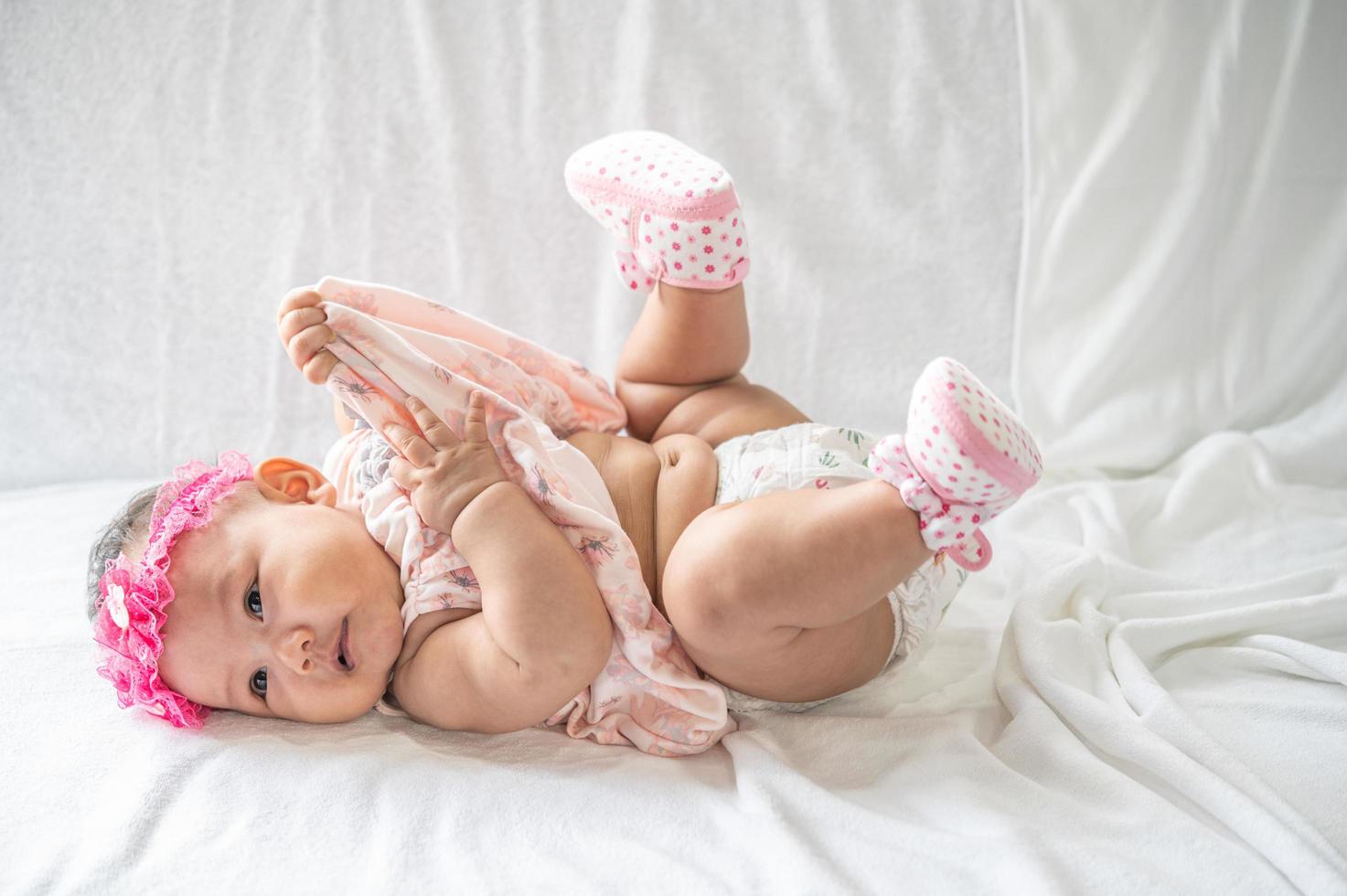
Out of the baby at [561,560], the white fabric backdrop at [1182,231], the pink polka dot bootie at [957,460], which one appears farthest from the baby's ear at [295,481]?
the white fabric backdrop at [1182,231]

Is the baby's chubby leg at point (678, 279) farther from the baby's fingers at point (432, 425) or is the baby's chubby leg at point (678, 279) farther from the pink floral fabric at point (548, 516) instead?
the baby's fingers at point (432, 425)

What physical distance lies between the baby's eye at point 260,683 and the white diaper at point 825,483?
0.48m

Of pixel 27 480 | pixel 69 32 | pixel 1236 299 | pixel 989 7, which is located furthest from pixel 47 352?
pixel 1236 299

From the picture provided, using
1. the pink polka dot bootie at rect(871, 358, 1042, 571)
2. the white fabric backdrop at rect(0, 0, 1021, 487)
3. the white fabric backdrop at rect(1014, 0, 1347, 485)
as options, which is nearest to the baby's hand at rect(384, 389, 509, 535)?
the pink polka dot bootie at rect(871, 358, 1042, 571)

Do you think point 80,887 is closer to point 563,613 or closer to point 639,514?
point 563,613

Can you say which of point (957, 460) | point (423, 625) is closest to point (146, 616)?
point (423, 625)

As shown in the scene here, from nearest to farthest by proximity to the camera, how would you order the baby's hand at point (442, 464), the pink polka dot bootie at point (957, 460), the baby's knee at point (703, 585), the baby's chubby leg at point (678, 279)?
the pink polka dot bootie at point (957, 460) < the baby's knee at point (703, 585) < the baby's hand at point (442, 464) < the baby's chubby leg at point (678, 279)

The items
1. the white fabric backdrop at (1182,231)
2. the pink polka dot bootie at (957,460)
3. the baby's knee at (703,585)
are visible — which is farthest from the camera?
the white fabric backdrop at (1182,231)

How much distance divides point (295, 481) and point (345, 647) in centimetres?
27

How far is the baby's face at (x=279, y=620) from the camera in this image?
1.03m

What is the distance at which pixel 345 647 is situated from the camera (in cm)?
108

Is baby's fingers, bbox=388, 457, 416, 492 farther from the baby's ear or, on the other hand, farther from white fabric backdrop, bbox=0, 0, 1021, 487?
white fabric backdrop, bbox=0, 0, 1021, 487

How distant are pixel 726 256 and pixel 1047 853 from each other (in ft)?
2.27

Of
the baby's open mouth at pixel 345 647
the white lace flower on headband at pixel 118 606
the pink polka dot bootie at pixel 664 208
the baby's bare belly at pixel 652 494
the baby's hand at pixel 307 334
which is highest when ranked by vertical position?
the pink polka dot bootie at pixel 664 208
